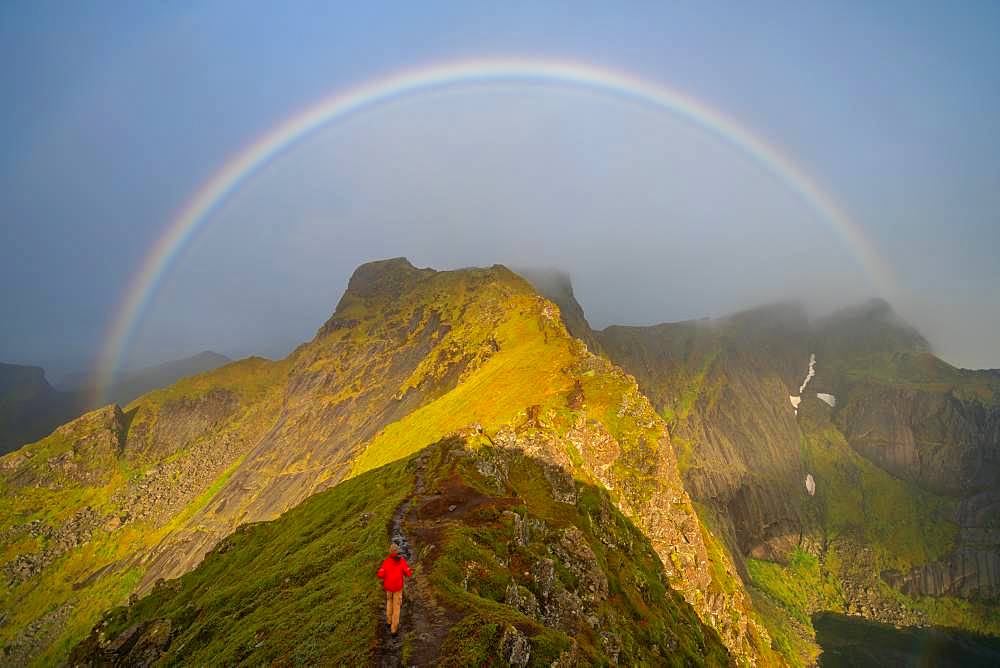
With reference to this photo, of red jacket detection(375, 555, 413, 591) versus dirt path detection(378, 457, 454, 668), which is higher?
red jacket detection(375, 555, 413, 591)

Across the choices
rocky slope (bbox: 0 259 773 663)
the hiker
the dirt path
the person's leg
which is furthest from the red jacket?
rocky slope (bbox: 0 259 773 663)

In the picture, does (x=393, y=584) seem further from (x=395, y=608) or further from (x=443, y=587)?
(x=443, y=587)

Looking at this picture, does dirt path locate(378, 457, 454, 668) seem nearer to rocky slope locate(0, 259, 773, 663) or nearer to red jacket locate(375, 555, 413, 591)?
red jacket locate(375, 555, 413, 591)

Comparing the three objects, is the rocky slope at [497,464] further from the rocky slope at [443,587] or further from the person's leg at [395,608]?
the person's leg at [395,608]

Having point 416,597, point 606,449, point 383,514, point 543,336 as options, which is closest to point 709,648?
point 606,449

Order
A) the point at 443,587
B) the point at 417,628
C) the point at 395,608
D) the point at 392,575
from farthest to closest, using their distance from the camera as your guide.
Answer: the point at 443,587 < the point at 417,628 < the point at 395,608 < the point at 392,575

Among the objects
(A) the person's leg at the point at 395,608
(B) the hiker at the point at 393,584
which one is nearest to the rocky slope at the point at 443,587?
(A) the person's leg at the point at 395,608

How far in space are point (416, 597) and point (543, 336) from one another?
129 meters

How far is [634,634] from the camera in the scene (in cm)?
5150

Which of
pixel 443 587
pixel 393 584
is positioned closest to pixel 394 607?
pixel 393 584

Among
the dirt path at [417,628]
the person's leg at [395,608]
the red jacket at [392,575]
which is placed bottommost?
the dirt path at [417,628]

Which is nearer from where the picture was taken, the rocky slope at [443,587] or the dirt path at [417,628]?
the dirt path at [417,628]

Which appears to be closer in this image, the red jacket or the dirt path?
the dirt path

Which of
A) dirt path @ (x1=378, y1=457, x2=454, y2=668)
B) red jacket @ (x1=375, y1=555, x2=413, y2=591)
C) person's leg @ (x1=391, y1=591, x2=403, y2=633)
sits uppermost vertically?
red jacket @ (x1=375, y1=555, x2=413, y2=591)
